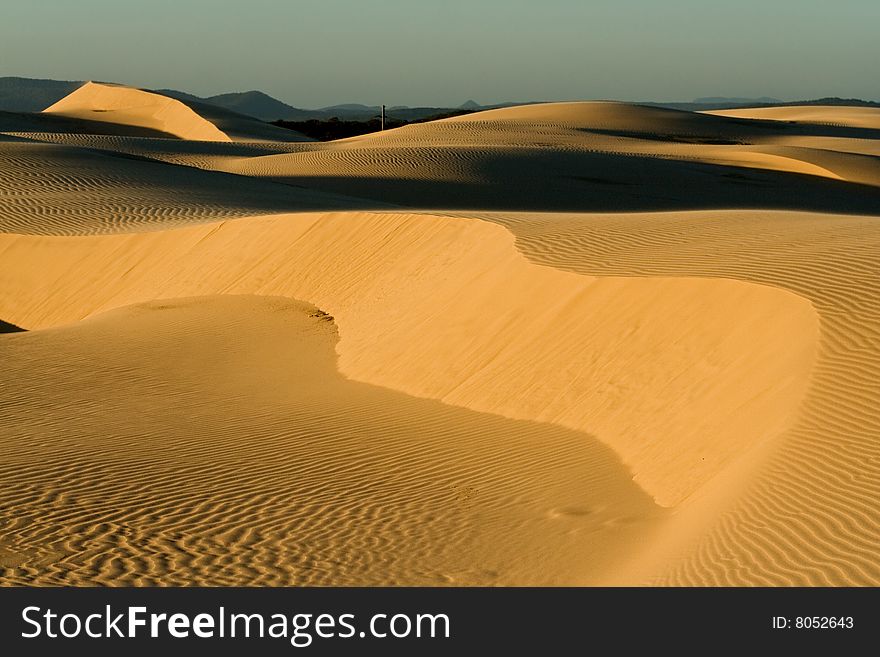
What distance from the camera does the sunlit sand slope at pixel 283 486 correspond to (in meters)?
7.43

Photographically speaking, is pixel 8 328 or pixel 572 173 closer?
pixel 8 328

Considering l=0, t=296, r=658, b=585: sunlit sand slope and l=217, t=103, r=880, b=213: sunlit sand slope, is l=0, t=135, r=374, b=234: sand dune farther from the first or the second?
l=0, t=296, r=658, b=585: sunlit sand slope

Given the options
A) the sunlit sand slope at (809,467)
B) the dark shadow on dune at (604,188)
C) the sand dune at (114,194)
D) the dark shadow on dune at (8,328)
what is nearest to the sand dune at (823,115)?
the dark shadow on dune at (604,188)

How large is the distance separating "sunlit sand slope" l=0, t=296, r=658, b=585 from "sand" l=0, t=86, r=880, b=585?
0.03 meters

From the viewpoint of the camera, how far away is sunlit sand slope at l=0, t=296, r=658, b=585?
24.4 feet

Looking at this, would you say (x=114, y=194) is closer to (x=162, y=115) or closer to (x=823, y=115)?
(x=162, y=115)

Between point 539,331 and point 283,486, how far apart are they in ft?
12.6

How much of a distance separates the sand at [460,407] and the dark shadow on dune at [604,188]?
1226 centimetres

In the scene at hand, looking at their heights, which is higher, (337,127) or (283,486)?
(337,127)

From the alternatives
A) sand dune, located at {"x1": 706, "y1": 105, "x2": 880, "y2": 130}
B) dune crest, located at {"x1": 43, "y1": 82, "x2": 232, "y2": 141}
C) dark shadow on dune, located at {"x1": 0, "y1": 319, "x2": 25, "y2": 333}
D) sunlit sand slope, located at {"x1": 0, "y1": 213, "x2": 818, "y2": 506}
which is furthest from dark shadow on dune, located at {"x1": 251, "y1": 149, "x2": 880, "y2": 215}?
sand dune, located at {"x1": 706, "y1": 105, "x2": 880, "y2": 130}

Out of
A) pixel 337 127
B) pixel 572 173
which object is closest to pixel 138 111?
pixel 337 127

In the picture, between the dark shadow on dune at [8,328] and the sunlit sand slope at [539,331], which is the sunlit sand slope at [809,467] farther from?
the dark shadow on dune at [8,328]

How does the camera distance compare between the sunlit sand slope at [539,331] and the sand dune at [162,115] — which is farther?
the sand dune at [162,115]

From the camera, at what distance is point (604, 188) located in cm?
3469
